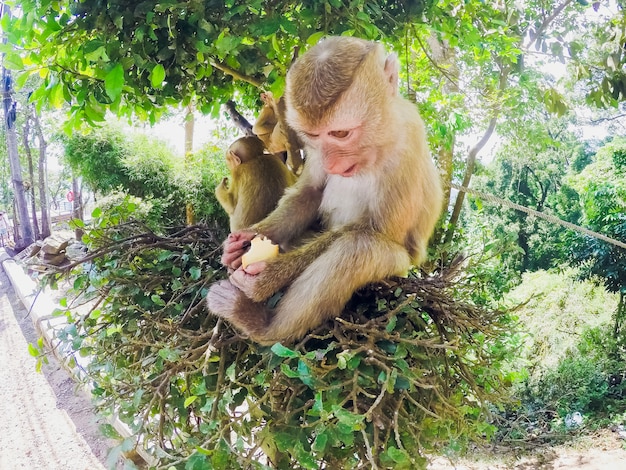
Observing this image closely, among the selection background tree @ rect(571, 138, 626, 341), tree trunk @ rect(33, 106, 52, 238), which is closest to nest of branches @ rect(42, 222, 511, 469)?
background tree @ rect(571, 138, 626, 341)

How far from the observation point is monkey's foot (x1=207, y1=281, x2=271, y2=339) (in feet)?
3.51

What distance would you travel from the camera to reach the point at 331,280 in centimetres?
107

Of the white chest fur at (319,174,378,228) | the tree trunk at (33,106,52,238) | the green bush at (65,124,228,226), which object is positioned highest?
the white chest fur at (319,174,378,228)

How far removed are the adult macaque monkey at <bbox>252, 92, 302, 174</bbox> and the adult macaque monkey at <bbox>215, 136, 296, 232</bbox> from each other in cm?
4

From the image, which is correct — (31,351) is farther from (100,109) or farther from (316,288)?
(316,288)

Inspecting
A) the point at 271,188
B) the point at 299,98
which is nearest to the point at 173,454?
the point at 299,98

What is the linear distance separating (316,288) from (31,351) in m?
0.82

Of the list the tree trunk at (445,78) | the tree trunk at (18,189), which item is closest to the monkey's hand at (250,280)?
the tree trunk at (445,78)

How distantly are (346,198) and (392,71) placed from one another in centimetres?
36

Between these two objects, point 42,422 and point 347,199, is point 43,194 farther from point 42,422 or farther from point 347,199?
point 347,199

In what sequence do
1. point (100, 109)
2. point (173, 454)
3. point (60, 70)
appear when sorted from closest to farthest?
point (173, 454) → point (60, 70) → point (100, 109)

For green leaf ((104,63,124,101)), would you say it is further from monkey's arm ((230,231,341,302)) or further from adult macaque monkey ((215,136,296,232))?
adult macaque monkey ((215,136,296,232))

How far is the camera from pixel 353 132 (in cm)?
112

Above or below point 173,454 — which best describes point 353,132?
above
